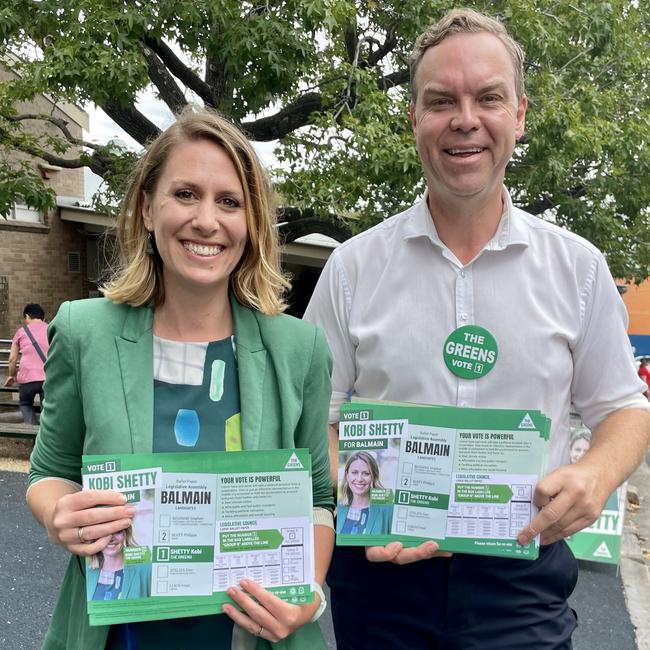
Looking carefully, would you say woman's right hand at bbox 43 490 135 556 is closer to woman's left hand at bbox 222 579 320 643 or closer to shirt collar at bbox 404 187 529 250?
woman's left hand at bbox 222 579 320 643

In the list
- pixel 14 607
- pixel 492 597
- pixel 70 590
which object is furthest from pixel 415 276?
pixel 14 607

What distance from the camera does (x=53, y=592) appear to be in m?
4.41

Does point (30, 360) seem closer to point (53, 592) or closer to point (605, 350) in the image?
point (53, 592)

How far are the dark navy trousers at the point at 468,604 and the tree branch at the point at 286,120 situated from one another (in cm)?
786

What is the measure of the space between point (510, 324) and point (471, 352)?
0.13 metres

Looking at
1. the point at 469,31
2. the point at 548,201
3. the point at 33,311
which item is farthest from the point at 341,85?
the point at 469,31

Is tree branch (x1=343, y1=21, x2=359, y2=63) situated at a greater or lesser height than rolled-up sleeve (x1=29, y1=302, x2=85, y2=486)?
greater

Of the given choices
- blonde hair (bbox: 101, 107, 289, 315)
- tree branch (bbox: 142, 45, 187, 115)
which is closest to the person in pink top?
tree branch (bbox: 142, 45, 187, 115)

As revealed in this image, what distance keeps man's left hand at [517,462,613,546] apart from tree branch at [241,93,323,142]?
791cm

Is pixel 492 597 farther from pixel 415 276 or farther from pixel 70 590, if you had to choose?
pixel 70 590

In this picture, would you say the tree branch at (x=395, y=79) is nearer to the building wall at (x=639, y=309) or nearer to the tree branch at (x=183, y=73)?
the tree branch at (x=183, y=73)

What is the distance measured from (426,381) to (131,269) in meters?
0.83

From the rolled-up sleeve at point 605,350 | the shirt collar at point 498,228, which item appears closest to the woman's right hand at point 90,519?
the shirt collar at point 498,228

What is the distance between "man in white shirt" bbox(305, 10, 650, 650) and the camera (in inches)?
69.1
